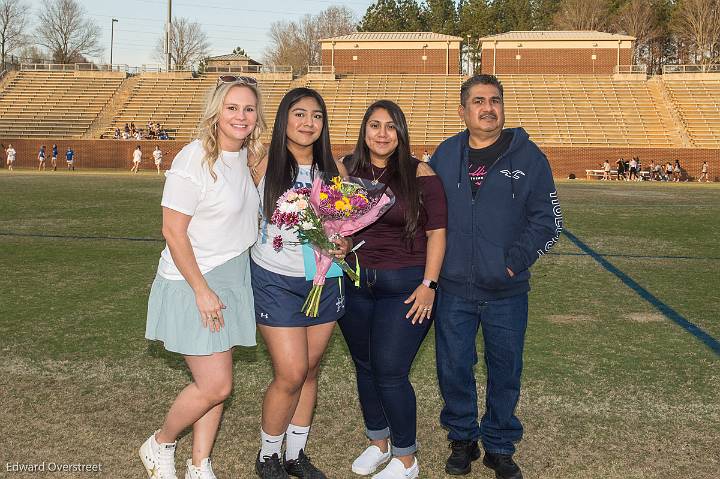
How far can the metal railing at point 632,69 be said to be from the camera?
159ft

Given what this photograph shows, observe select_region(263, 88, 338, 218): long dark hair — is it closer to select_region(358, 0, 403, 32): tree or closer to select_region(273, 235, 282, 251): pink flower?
select_region(273, 235, 282, 251): pink flower

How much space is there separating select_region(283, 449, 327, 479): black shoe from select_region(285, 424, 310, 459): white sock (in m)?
0.03

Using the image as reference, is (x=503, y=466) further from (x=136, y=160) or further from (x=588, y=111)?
(x=588, y=111)

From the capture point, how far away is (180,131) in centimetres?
4497

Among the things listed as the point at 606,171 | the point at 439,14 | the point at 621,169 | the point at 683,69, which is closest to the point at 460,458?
the point at 606,171

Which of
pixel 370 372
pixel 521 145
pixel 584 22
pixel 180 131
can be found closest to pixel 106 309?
pixel 370 372

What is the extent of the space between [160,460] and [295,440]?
2.33 feet

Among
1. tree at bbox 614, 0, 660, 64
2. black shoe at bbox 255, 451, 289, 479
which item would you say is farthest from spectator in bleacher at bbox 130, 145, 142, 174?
tree at bbox 614, 0, 660, 64

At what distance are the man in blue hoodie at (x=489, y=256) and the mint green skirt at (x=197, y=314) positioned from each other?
3.63 ft

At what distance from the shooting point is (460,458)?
13.8 feet

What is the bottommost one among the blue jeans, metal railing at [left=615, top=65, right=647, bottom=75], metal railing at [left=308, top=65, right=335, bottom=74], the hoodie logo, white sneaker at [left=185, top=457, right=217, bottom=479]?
white sneaker at [left=185, top=457, right=217, bottom=479]

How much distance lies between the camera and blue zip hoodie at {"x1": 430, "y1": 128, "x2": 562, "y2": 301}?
13.4 feet

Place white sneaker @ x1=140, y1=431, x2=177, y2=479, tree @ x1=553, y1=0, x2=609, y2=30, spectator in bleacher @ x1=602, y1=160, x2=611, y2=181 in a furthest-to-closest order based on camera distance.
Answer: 1. tree @ x1=553, y1=0, x2=609, y2=30
2. spectator in bleacher @ x1=602, y1=160, x2=611, y2=181
3. white sneaker @ x1=140, y1=431, x2=177, y2=479

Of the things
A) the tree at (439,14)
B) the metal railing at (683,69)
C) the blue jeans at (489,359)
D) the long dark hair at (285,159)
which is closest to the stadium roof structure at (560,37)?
the metal railing at (683,69)
